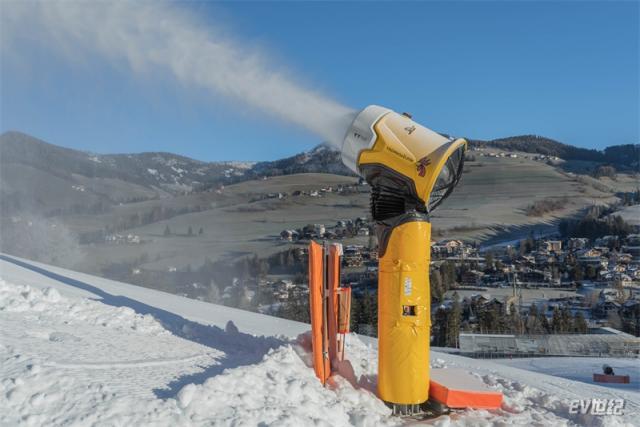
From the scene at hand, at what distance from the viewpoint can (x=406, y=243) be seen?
5773mm

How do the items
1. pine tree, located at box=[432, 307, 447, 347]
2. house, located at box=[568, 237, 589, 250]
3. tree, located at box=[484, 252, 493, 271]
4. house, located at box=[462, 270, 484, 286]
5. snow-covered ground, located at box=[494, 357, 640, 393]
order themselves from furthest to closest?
house, located at box=[568, 237, 589, 250] → tree, located at box=[484, 252, 493, 271] → house, located at box=[462, 270, 484, 286] → pine tree, located at box=[432, 307, 447, 347] → snow-covered ground, located at box=[494, 357, 640, 393]

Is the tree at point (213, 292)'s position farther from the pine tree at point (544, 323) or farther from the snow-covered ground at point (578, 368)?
the snow-covered ground at point (578, 368)

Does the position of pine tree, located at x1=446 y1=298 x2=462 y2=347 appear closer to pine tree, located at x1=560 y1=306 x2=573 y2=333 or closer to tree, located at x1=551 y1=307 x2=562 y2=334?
tree, located at x1=551 y1=307 x2=562 y2=334

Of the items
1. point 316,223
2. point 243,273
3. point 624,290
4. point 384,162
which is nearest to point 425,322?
point 384,162

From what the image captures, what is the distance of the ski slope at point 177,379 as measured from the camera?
3.77 m

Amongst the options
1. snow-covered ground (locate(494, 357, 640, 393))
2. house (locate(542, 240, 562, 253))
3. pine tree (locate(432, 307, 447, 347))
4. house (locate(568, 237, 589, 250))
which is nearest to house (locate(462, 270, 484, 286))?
house (locate(542, 240, 562, 253))

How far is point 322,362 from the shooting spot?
19.5 ft

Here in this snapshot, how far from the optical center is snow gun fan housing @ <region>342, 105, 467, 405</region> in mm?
5750

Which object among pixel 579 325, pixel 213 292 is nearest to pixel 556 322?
pixel 579 325

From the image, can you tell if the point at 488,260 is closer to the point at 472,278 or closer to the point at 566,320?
the point at 472,278

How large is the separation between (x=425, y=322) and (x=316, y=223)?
163 feet

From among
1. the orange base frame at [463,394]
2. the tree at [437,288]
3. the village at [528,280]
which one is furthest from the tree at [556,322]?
the orange base frame at [463,394]

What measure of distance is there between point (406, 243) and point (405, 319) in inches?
32.5

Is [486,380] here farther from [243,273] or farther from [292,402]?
[243,273]
